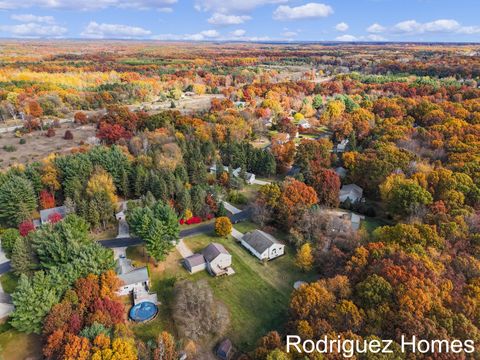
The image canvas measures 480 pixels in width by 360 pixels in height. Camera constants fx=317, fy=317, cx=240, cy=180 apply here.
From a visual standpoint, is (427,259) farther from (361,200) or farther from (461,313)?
(361,200)

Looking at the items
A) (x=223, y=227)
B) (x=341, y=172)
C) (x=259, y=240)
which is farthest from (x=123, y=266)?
(x=341, y=172)

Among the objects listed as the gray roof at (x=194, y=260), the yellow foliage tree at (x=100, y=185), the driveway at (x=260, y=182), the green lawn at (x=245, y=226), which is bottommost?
the driveway at (x=260, y=182)

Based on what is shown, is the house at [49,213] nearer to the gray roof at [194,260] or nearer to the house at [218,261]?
the gray roof at [194,260]

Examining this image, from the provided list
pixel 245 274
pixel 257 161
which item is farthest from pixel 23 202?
pixel 257 161

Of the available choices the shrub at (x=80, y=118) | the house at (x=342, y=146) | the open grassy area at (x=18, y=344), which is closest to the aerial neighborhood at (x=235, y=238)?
the open grassy area at (x=18, y=344)

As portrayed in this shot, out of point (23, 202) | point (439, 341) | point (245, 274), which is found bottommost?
point (245, 274)

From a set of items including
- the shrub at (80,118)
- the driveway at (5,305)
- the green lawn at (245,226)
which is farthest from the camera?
the shrub at (80,118)

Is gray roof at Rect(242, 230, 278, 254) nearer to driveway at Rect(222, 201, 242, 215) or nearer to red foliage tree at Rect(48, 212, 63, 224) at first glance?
driveway at Rect(222, 201, 242, 215)
